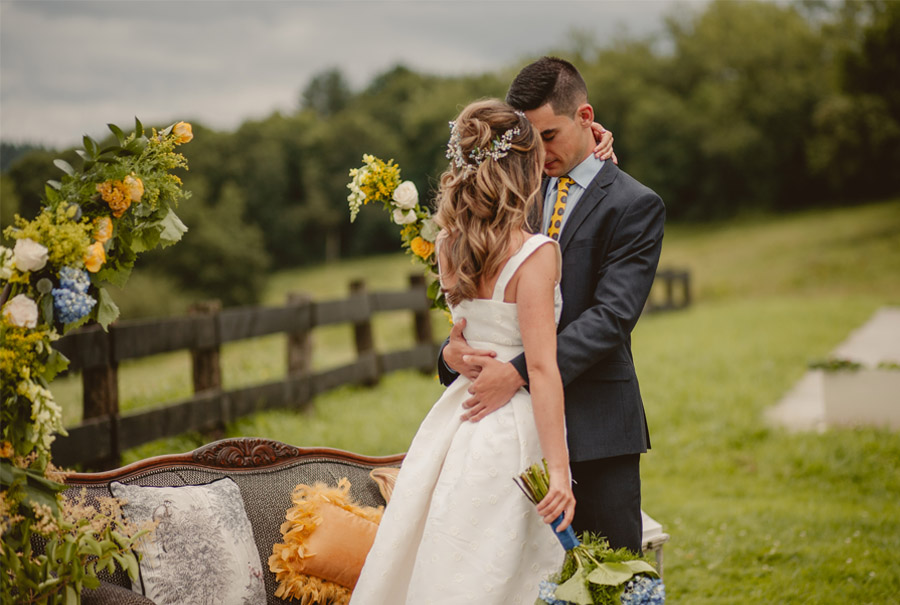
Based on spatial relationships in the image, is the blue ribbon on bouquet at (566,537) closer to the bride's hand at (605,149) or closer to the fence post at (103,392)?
the bride's hand at (605,149)

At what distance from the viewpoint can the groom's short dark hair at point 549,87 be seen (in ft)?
8.80

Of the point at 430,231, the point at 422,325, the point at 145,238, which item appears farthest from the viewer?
the point at 422,325

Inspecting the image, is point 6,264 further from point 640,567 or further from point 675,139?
point 675,139

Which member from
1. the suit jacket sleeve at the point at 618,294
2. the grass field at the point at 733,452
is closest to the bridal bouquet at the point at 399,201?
the suit jacket sleeve at the point at 618,294

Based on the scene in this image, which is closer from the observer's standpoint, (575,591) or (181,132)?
(575,591)

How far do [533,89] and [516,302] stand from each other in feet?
2.61

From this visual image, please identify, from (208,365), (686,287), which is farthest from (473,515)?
(686,287)

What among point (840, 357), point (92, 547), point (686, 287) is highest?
point (92, 547)

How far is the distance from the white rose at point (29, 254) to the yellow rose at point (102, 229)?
0.19 meters

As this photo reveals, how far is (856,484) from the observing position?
5734mm

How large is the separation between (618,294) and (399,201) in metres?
1.10

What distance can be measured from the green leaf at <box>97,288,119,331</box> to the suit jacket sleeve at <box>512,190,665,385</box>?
4.03 feet

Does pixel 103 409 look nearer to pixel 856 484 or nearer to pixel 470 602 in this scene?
pixel 470 602

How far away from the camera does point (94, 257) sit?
221 centimetres
